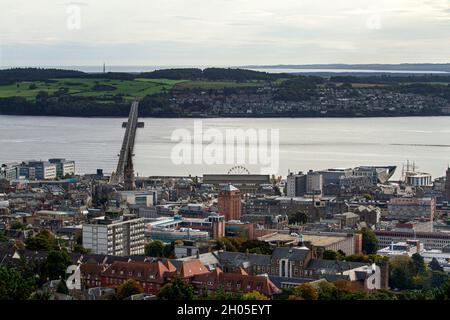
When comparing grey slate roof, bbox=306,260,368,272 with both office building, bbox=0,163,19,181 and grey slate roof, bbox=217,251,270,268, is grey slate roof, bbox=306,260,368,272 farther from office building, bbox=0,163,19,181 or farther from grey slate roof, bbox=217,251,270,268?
office building, bbox=0,163,19,181

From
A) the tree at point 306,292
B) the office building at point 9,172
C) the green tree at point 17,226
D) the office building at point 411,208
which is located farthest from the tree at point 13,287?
the office building at point 9,172

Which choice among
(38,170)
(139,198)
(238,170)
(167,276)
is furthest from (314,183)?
(167,276)

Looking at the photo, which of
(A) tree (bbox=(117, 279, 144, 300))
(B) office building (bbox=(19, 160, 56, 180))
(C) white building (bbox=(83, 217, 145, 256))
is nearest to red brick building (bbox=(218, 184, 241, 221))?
(C) white building (bbox=(83, 217, 145, 256))

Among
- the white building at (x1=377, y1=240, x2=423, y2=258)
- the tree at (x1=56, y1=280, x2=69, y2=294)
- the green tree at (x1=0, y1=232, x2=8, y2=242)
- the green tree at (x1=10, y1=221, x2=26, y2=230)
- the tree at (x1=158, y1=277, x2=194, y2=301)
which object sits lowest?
the white building at (x1=377, y1=240, x2=423, y2=258)

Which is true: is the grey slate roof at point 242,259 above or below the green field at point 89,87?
below

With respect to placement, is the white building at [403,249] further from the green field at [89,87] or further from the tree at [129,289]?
the green field at [89,87]

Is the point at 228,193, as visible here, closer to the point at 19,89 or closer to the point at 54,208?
the point at 54,208
